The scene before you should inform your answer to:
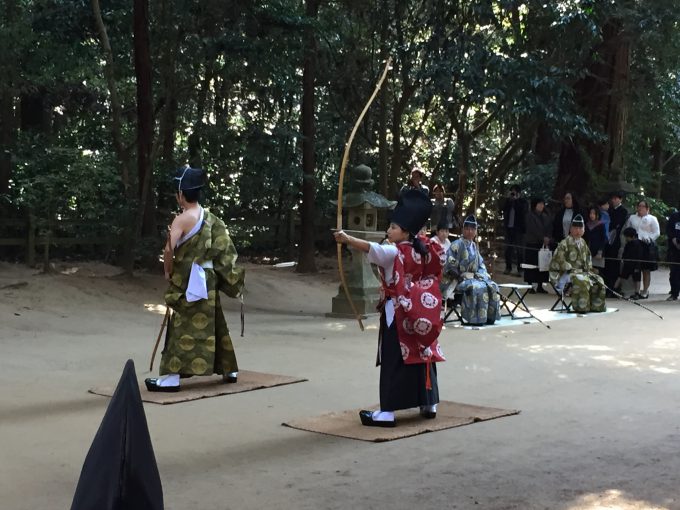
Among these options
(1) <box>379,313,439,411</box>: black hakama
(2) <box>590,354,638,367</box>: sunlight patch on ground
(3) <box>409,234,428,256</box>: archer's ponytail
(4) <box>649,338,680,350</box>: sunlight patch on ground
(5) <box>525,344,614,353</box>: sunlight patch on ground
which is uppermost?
(3) <box>409,234,428,256</box>: archer's ponytail

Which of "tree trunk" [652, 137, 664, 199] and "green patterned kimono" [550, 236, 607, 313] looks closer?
"green patterned kimono" [550, 236, 607, 313]

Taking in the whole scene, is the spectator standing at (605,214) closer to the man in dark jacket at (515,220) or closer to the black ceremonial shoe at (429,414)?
the man in dark jacket at (515,220)

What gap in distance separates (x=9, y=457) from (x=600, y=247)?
11003 millimetres

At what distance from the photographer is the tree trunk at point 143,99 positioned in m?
12.7

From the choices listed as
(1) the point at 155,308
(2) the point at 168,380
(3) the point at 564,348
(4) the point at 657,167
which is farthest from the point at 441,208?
(4) the point at 657,167

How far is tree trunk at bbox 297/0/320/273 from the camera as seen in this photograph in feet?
49.0

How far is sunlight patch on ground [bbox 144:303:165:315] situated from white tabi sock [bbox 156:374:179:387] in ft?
16.0

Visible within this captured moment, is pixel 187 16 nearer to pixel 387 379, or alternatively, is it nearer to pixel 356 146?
pixel 356 146

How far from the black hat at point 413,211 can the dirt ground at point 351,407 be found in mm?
1224

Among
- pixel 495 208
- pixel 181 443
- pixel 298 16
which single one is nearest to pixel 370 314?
pixel 298 16

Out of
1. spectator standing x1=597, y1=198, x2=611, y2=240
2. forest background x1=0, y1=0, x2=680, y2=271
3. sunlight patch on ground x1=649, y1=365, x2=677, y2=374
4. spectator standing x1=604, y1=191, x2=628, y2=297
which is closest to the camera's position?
sunlight patch on ground x1=649, y1=365, x2=677, y2=374

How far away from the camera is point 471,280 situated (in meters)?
11.1

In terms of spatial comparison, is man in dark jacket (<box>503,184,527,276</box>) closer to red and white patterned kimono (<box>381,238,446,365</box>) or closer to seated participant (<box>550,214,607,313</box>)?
seated participant (<box>550,214,607,313</box>)

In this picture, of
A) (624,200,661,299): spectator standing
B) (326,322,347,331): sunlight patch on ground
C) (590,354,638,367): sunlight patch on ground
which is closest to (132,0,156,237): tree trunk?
(326,322,347,331): sunlight patch on ground
